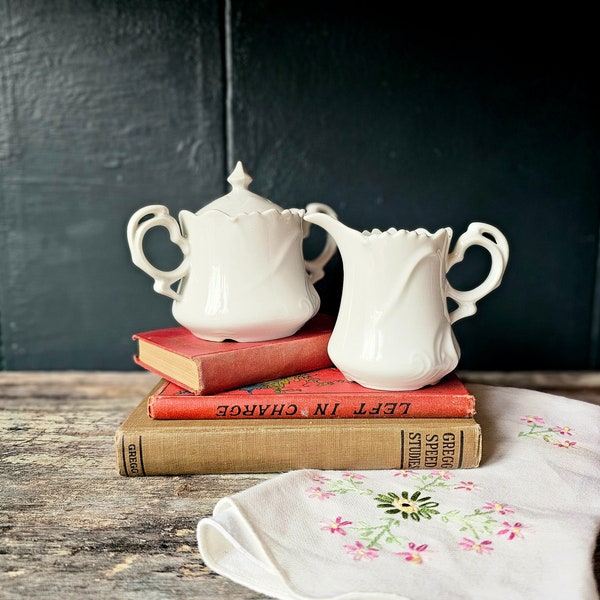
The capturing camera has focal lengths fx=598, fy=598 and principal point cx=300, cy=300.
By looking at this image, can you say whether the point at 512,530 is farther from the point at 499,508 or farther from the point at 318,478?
the point at 318,478

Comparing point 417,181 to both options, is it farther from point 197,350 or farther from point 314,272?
point 197,350

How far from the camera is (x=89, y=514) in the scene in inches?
22.9

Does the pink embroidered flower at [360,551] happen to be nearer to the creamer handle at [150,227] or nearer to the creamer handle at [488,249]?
the creamer handle at [488,249]

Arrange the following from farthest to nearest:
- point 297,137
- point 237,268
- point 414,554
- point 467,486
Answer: point 297,137 → point 237,268 → point 467,486 → point 414,554

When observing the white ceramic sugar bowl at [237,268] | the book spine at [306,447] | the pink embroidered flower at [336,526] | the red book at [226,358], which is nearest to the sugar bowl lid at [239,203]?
the white ceramic sugar bowl at [237,268]

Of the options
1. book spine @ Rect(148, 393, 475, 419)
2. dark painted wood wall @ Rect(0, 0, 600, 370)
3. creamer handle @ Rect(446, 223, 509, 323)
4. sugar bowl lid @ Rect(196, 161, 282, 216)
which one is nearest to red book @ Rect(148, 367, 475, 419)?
book spine @ Rect(148, 393, 475, 419)

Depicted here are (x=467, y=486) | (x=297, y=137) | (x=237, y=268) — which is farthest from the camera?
(x=297, y=137)

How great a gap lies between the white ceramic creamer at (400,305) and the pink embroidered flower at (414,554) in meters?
0.19

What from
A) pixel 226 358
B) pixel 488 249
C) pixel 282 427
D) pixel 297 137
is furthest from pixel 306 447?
pixel 297 137

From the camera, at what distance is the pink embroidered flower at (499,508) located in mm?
563

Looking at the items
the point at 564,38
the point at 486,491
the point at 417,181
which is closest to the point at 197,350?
the point at 486,491

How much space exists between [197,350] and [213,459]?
0.43 feet

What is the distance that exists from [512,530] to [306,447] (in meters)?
0.22

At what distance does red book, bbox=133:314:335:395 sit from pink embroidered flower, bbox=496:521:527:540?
311mm
